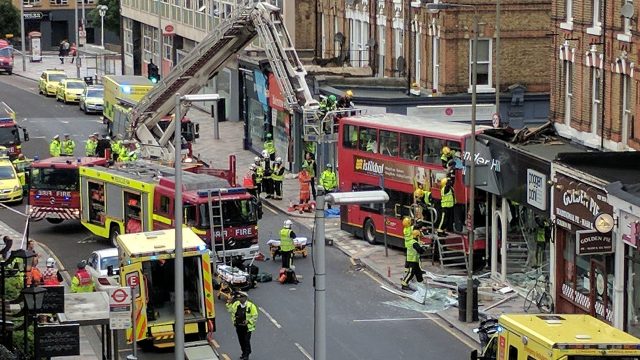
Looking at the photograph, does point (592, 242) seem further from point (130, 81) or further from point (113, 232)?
point (130, 81)

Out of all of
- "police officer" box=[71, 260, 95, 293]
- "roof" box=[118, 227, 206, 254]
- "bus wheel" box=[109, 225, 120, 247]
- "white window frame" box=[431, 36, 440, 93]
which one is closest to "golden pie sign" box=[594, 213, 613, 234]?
"roof" box=[118, 227, 206, 254]

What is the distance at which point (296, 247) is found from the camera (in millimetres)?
42156

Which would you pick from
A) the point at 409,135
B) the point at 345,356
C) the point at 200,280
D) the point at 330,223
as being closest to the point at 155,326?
the point at 200,280

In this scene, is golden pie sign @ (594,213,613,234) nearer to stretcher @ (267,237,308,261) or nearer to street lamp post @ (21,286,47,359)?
stretcher @ (267,237,308,261)

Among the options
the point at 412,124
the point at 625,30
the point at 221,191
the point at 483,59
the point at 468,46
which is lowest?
the point at 221,191

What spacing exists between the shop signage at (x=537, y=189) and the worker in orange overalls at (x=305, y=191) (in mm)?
14475

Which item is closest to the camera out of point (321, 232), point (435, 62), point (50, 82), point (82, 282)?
point (321, 232)

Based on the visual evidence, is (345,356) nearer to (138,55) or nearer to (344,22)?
(344,22)

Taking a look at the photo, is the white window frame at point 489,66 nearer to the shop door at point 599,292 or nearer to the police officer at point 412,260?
the police officer at point 412,260

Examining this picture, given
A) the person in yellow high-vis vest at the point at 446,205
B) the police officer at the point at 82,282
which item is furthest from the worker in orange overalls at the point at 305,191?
the police officer at the point at 82,282

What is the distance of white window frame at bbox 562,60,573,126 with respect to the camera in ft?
135

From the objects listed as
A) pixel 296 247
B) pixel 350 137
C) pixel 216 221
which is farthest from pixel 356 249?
pixel 216 221

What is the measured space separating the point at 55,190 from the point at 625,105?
18666 mm

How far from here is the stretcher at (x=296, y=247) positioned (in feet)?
137
